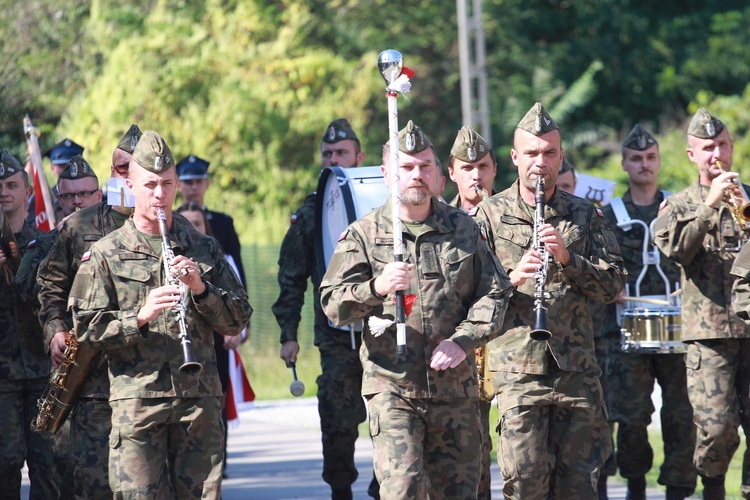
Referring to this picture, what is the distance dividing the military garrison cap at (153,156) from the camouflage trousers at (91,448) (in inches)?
60.3

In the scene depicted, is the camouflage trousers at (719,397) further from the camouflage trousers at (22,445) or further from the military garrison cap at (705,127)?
the camouflage trousers at (22,445)

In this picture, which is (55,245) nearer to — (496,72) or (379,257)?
(379,257)

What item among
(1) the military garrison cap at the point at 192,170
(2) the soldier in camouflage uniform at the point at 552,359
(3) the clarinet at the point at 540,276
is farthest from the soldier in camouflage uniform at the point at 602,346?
(1) the military garrison cap at the point at 192,170

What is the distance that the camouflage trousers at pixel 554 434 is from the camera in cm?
783

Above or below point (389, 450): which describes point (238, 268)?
above

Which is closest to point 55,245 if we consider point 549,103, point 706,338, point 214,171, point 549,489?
point 549,489

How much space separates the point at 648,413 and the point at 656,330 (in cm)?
71

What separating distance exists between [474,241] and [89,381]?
2473 mm

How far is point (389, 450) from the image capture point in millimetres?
7164

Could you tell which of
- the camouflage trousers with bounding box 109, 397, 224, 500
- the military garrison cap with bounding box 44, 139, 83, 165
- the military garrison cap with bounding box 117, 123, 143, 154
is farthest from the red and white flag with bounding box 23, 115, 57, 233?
the camouflage trousers with bounding box 109, 397, 224, 500

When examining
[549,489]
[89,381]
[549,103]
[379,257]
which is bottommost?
[549,489]

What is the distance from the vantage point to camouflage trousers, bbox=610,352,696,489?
10.1 metres

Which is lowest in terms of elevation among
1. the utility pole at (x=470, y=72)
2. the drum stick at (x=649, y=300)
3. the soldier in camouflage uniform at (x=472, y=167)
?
the drum stick at (x=649, y=300)

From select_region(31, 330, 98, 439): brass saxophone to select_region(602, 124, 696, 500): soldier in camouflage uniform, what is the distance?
406cm
